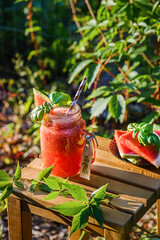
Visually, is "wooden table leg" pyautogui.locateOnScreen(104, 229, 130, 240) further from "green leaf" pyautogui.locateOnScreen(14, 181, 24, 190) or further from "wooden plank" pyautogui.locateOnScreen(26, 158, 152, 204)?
"green leaf" pyautogui.locateOnScreen(14, 181, 24, 190)

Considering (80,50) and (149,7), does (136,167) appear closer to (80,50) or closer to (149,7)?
(149,7)

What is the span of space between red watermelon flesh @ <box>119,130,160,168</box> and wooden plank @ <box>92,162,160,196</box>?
7cm

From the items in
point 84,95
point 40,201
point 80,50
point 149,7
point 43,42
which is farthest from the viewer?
point 43,42

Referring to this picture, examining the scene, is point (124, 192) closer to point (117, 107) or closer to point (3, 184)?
point (3, 184)

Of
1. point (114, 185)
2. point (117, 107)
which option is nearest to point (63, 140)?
point (114, 185)

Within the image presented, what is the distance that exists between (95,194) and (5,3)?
4.02 meters

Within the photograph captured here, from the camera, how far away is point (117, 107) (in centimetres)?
211

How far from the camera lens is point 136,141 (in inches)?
61.5

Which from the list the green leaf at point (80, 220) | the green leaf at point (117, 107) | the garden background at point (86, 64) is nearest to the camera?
the green leaf at point (80, 220)

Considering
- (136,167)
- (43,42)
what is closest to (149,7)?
(136,167)

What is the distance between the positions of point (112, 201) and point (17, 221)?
42cm

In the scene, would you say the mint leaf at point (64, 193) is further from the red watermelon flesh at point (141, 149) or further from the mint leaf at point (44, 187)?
the red watermelon flesh at point (141, 149)

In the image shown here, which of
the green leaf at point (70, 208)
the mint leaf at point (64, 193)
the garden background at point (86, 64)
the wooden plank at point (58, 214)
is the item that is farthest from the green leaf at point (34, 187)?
the garden background at point (86, 64)

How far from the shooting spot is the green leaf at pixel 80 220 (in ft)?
3.89
